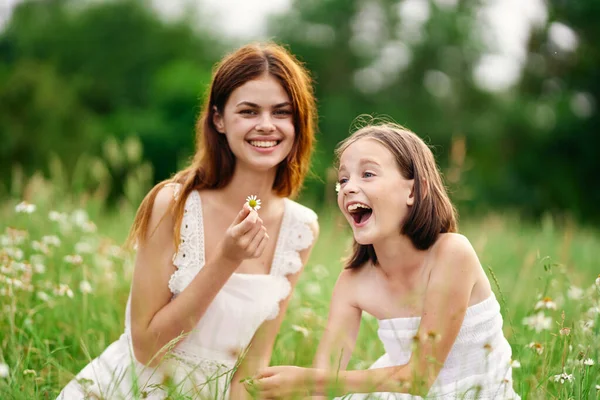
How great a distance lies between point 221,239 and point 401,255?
0.90m

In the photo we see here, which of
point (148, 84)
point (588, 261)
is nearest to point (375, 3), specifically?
point (148, 84)

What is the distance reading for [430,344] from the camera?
243 centimetres

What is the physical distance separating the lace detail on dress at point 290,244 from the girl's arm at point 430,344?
0.88 meters

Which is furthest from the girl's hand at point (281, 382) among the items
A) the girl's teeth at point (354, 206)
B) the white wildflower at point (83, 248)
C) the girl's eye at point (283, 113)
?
the white wildflower at point (83, 248)

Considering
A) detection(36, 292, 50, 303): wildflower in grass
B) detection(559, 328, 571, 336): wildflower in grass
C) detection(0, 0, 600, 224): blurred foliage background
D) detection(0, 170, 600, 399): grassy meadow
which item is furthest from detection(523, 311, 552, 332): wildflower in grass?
detection(0, 0, 600, 224): blurred foliage background

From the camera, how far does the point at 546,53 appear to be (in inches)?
767

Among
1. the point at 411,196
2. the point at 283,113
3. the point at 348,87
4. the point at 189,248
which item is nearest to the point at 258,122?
the point at 283,113

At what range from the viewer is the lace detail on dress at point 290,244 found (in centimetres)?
330

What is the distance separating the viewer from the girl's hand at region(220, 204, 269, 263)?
2582mm

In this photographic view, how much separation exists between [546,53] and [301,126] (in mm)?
18301

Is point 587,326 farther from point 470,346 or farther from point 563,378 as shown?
point 470,346

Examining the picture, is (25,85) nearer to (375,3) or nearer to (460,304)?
(375,3)

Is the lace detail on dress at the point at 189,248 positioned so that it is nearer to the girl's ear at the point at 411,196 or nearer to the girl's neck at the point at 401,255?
the girl's neck at the point at 401,255

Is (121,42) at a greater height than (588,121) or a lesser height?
greater
